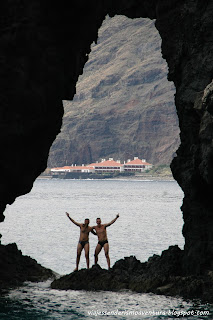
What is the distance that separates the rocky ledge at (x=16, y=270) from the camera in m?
22.9

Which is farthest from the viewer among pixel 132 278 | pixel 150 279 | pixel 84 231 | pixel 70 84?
pixel 84 231

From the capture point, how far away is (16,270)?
24234 mm

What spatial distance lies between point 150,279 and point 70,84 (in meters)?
7.94

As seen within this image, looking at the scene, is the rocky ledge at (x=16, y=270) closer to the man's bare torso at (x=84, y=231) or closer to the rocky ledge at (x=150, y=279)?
the rocky ledge at (x=150, y=279)

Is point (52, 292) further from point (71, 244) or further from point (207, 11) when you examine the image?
point (71, 244)

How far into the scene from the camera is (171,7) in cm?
2286

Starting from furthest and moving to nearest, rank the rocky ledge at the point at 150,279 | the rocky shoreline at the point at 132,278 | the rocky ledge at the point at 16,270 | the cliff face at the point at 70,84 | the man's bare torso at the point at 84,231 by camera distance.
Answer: the man's bare torso at the point at 84,231 < the rocky ledge at the point at 16,270 < the rocky shoreline at the point at 132,278 < the rocky ledge at the point at 150,279 < the cliff face at the point at 70,84

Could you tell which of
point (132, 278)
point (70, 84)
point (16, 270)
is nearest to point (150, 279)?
point (132, 278)

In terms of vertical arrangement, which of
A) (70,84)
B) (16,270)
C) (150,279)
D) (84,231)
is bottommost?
(150,279)

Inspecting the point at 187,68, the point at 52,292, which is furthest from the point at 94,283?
the point at 187,68

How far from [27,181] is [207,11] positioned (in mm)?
9022

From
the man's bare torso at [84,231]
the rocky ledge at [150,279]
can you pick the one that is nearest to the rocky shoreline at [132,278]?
the rocky ledge at [150,279]

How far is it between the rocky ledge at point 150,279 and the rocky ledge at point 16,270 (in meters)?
1.59

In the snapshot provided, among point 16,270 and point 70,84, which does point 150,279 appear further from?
point 70,84
